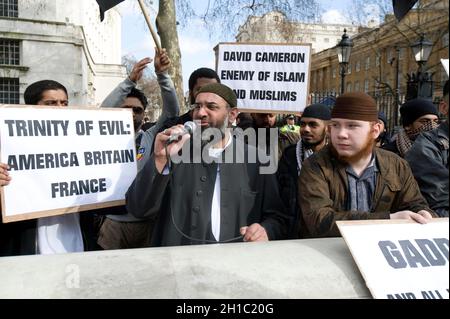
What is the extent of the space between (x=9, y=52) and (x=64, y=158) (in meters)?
33.6

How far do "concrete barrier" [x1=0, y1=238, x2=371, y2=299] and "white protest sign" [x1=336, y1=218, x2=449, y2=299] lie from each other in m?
0.06

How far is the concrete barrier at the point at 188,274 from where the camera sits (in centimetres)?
145

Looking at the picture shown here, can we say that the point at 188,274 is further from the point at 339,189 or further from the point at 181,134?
the point at 339,189

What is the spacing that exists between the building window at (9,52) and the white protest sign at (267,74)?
3103 centimetres

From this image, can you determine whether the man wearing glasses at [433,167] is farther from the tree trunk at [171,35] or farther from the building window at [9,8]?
the building window at [9,8]

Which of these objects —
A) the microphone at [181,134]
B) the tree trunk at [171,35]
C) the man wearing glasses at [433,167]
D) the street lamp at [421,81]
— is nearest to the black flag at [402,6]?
the man wearing glasses at [433,167]

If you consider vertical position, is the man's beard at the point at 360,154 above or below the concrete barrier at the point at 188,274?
above

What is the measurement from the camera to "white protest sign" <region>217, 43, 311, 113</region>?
4.87m

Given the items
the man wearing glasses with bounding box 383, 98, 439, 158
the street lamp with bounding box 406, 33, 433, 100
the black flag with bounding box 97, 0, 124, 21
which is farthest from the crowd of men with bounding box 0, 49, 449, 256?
the street lamp with bounding box 406, 33, 433, 100

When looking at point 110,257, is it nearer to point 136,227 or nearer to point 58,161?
point 58,161

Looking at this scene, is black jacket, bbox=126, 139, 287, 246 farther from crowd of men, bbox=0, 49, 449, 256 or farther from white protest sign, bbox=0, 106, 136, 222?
white protest sign, bbox=0, 106, 136, 222

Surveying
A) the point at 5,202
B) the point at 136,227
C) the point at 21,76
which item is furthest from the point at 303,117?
the point at 21,76

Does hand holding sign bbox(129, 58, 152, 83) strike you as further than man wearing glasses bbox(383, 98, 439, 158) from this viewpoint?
No

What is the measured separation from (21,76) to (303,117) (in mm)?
31778
